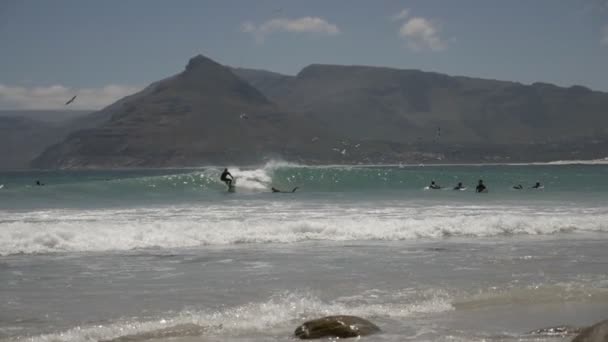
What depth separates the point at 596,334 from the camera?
288 inches

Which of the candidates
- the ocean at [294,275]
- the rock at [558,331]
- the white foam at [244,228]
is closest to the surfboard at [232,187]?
the white foam at [244,228]

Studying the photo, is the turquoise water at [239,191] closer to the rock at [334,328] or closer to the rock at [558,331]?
the rock at [334,328]

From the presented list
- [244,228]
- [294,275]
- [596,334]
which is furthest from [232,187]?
[596,334]

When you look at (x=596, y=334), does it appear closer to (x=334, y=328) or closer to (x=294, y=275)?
(x=334, y=328)

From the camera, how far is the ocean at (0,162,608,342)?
9227 mm

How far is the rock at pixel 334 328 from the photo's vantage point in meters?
8.52

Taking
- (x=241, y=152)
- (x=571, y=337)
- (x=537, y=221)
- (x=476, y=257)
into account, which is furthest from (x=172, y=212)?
(x=241, y=152)

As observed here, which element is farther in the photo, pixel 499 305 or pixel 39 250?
pixel 39 250

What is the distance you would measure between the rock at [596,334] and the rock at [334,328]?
2.34m

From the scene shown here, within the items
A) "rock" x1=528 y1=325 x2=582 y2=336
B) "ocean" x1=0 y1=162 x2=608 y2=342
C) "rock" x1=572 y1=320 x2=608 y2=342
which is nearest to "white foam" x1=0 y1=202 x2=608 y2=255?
"ocean" x1=0 y1=162 x2=608 y2=342

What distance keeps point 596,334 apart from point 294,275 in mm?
6164

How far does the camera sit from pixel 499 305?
33.8 feet

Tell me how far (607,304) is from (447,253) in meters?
5.37

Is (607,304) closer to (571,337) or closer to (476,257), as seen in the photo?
(571,337)
